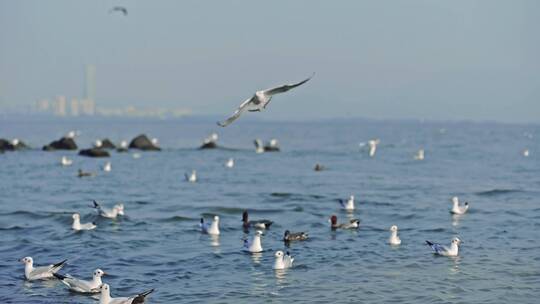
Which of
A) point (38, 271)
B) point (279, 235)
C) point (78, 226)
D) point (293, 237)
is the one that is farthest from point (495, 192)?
point (38, 271)

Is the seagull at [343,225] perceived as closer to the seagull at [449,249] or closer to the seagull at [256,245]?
the seagull at [256,245]

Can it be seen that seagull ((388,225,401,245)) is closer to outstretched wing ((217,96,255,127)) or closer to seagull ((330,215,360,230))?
seagull ((330,215,360,230))

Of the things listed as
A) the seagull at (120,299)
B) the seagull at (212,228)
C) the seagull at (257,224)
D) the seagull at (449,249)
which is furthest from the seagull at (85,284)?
the seagull at (257,224)

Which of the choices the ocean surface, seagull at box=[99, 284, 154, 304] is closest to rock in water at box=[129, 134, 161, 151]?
the ocean surface

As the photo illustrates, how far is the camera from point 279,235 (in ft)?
87.7

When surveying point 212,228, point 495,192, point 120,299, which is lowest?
point 120,299

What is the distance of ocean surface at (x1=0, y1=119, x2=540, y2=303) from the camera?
1839cm

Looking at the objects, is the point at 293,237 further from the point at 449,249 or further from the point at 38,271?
the point at 38,271

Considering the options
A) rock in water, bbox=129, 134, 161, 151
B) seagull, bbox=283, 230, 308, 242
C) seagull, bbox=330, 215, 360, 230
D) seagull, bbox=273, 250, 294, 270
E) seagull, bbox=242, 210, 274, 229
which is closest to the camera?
seagull, bbox=273, 250, 294, 270

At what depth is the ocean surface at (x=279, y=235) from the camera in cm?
1839

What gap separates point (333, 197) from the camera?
126ft

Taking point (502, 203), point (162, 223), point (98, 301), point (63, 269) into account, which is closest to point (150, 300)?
point (98, 301)

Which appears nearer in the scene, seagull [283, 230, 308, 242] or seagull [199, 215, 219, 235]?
seagull [283, 230, 308, 242]

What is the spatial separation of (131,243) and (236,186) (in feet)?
64.0
